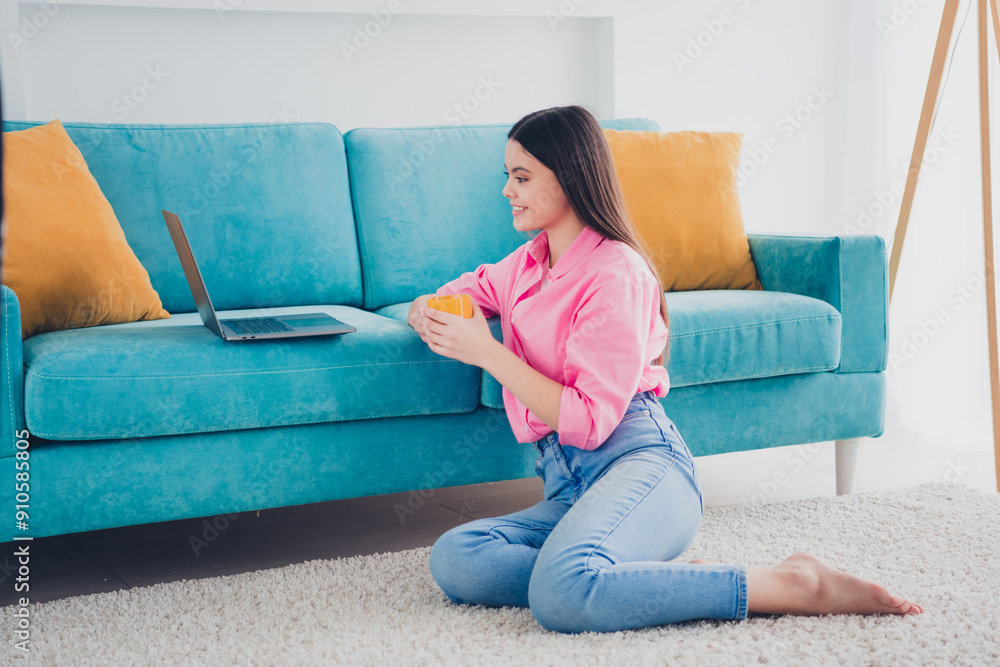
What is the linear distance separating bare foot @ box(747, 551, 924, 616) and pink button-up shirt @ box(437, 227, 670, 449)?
317 millimetres

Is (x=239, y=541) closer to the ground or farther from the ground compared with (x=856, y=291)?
closer to the ground

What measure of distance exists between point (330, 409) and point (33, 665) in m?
0.61

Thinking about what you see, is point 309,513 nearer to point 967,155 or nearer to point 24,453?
point 24,453

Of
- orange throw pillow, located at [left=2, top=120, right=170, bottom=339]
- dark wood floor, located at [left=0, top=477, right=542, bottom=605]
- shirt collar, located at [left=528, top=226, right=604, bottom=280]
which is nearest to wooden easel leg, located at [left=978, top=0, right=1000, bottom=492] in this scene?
dark wood floor, located at [left=0, top=477, right=542, bottom=605]

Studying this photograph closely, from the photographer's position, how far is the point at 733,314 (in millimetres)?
1854

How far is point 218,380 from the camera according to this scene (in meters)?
1.52

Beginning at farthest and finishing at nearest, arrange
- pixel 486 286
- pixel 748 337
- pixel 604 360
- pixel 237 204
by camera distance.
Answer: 1. pixel 237 204
2. pixel 748 337
3. pixel 486 286
4. pixel 604 360

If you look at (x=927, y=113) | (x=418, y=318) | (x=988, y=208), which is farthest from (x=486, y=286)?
(x=927, y=113)

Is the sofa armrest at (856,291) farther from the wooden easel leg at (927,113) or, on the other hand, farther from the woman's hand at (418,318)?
the woman's hand at (418,318)

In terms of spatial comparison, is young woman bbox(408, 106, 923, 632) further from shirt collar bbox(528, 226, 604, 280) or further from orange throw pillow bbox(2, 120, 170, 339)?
orange throw pillow bbox(2, 120, 170, 339)

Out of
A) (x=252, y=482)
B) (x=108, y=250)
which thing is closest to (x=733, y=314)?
(x=252, y=482)

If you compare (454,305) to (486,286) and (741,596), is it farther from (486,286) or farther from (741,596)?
(741,596)

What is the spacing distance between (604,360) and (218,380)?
2.25 feet

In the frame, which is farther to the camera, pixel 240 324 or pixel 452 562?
pixel 240 324
